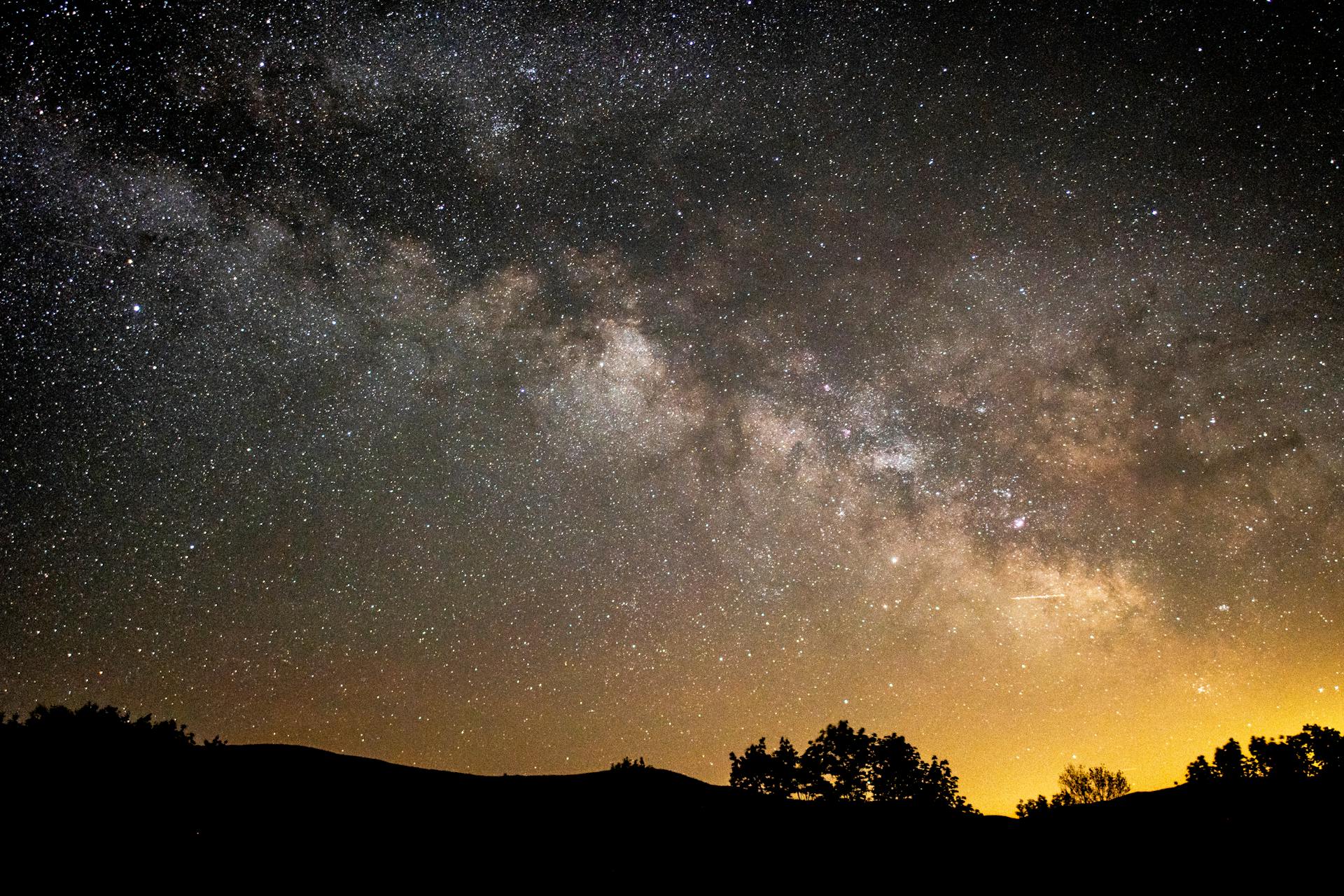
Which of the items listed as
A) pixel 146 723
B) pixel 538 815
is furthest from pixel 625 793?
pixel 146 723

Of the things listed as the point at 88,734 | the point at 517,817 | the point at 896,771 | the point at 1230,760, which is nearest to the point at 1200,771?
the point at 1230,760

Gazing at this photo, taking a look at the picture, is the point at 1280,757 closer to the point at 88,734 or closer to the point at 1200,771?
the point at 1200,771

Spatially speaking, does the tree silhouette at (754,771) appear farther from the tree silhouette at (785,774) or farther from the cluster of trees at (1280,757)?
the cluster of trees at (1280,757)

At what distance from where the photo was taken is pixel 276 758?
59.2 ft

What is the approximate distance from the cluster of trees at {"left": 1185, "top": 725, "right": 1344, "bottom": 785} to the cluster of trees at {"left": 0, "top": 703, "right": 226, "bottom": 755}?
204 ft

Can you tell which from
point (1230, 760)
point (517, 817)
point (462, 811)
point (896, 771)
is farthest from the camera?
point (1230, 760)

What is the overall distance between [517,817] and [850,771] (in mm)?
31291

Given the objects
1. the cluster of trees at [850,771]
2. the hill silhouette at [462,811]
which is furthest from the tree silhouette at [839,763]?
the hill silhouette at [462,811]

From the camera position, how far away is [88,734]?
1714cm

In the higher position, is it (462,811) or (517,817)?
(462,811)

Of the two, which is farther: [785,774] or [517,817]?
[785,774]

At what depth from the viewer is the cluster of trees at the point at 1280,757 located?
147ft

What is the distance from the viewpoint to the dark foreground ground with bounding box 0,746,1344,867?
12305 millimetres

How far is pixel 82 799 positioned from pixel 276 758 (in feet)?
19.9
